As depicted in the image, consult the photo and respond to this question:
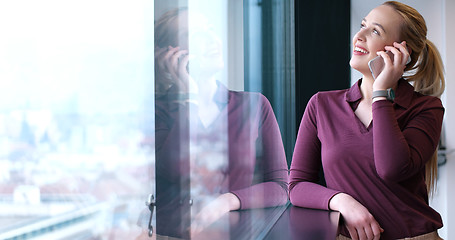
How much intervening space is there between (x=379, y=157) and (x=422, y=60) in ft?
1.38

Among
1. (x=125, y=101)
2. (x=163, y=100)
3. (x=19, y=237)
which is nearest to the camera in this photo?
(x=19, y=237)

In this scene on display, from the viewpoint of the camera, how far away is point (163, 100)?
0.64 metres

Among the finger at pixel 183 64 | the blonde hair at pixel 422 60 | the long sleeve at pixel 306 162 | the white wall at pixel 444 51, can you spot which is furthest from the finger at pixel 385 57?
the white wall at pixel 444 51

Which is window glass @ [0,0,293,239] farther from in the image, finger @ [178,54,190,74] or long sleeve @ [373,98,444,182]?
long sleeve @ [373,98,444,182]

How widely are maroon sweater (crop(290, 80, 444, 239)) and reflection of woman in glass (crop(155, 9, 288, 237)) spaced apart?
0.31m

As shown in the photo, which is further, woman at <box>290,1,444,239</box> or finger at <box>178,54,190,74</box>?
woman at <box>290,1,444,239</box>

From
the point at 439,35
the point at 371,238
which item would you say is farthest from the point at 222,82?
the point at 439,35

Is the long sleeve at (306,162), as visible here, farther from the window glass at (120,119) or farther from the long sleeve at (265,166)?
the window glass at (120,119)

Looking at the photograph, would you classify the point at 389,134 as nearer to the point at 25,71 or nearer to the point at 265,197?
the point at 265,197

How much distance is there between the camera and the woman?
1.23 m

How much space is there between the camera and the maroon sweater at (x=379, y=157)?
122cm

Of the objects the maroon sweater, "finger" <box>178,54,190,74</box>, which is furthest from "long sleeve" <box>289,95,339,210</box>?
"finger" <box>178,54,190,74</box>

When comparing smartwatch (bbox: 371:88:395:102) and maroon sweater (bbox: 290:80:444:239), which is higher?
smartwatch (bbox: 371:88:395:102)

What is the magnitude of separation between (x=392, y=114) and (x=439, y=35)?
7.87ft
